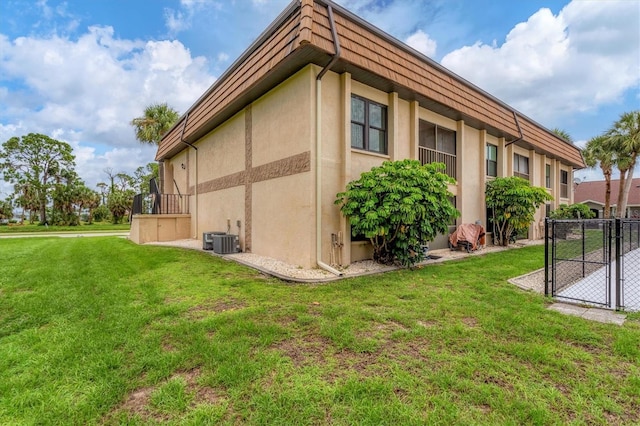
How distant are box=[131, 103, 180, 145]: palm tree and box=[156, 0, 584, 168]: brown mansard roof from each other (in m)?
12.3

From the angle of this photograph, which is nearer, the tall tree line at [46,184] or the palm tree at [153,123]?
the palm tree at [153,123]

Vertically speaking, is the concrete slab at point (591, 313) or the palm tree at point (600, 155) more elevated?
the palm tree at point (600, 155)

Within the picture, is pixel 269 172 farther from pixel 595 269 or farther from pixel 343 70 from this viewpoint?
pixel 595 269

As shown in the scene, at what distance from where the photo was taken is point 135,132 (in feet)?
74.6

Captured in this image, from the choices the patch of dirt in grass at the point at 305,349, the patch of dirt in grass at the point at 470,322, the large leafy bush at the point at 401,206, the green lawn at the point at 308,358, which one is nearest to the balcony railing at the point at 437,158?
the large leafy bush at the point at 401,206

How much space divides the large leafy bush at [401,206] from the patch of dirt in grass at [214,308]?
3272mm

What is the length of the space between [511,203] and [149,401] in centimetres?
1279

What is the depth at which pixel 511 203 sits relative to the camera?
11.2m

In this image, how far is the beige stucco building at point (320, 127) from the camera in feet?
22.1

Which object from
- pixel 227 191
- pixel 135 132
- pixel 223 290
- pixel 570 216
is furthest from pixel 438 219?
pixel 135 132

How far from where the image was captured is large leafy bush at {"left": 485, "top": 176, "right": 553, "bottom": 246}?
10812 millimetres

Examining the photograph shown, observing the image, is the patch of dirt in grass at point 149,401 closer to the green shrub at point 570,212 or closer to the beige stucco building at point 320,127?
the beige stucco building at point 320,127

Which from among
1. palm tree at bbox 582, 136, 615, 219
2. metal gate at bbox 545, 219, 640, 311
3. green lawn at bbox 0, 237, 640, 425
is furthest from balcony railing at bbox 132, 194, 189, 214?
palm tree at bbox 582, 136, 615, 219

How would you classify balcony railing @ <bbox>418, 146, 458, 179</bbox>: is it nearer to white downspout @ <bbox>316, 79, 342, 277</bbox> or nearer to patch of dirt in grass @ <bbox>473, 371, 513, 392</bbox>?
white downspout @ <bbox>316, 79, 342, 277</bbox>
